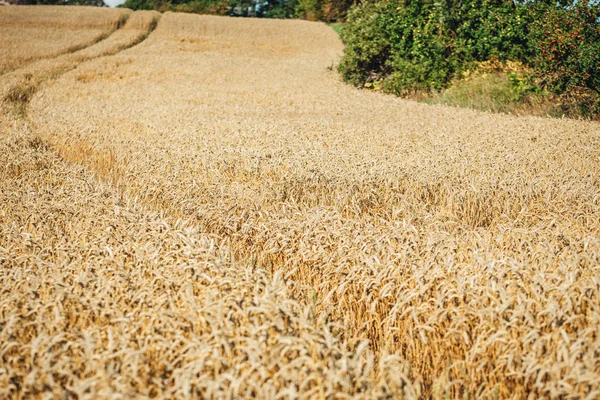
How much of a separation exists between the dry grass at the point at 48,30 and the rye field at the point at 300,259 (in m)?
21.6

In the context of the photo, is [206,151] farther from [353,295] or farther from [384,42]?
[384,42]

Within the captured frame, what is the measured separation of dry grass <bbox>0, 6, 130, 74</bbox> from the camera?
94.5ft

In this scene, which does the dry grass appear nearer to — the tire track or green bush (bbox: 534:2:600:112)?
the tire track

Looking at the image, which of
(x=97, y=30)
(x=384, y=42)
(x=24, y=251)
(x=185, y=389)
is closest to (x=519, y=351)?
(x=185, y=389)

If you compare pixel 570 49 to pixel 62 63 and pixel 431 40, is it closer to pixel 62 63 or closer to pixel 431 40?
pixel 431 40

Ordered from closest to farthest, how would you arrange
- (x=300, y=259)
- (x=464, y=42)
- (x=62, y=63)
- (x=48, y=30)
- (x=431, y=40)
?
(x=300, y=259) < (x=464, y=42) < (x=431, y=40) < (x=62, y=63) < (x=48, y=30)

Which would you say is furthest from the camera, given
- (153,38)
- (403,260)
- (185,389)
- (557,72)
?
(153,38)

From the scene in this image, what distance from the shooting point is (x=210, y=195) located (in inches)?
213

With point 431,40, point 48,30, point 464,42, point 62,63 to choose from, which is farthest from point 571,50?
point 48,30

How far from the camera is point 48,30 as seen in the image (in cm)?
3934

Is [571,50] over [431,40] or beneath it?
beneath

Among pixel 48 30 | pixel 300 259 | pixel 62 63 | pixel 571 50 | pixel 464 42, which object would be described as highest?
pixel 48 30

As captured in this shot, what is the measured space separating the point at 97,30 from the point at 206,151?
40.2m

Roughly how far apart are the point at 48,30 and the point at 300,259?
43574 millimetres
